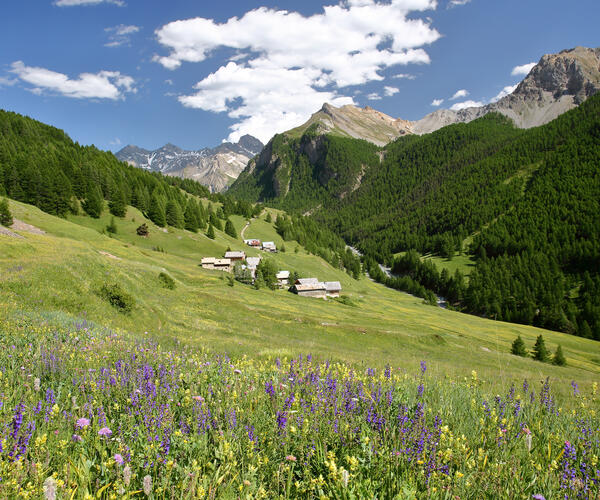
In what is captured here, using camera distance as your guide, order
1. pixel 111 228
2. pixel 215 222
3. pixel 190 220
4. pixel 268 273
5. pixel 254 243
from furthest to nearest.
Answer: pixel 215 222, pixel 254 243, pixel 190 220, pixel 111 228, pixel 268 273

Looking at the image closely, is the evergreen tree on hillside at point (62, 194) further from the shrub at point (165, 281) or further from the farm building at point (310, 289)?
the shrub at point (165, 281)

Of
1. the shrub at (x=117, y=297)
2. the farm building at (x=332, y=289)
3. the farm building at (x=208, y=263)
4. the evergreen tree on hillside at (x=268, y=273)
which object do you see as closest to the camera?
the shrub at (x=117, y=297)

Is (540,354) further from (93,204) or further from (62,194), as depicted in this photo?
(62,194)

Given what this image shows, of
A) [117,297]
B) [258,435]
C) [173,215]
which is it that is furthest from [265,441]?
[173,215]

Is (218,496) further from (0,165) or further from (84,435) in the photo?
(0,165)

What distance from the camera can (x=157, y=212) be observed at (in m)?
123

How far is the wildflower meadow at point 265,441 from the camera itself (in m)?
3.22

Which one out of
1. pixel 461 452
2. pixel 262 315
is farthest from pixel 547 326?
pixel 461 452

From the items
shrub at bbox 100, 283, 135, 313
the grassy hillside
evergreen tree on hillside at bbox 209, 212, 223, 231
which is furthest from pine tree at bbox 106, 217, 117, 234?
shrub at bbox 100, 283, 135, 313

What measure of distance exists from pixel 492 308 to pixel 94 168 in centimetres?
16386

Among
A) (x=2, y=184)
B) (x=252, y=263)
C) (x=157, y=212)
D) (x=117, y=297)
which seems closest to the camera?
(x=117, y=297)

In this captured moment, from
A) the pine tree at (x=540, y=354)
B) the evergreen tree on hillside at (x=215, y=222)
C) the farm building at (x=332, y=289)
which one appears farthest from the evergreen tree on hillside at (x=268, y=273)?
the evergreen tree on hillside at (x=215, y=222)

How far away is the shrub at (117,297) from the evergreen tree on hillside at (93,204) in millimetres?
90786

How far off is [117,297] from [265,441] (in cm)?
2702
